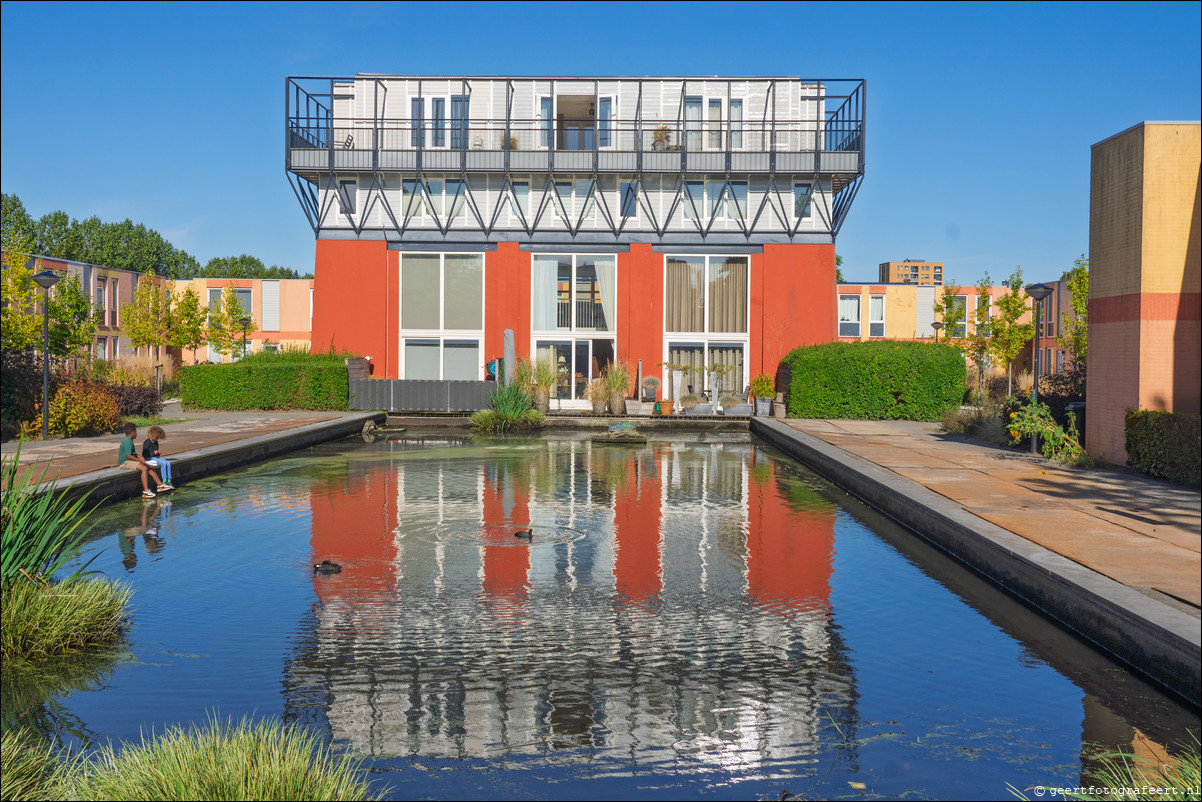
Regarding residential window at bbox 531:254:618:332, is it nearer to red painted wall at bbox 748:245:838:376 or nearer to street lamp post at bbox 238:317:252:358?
red painted wall at bbox 748:245:838:376

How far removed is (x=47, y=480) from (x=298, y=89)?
23.0m

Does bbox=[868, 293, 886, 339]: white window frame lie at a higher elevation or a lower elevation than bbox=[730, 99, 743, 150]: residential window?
lower

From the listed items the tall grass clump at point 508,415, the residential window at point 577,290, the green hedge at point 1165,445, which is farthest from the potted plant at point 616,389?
the green hedge at point 1165,445

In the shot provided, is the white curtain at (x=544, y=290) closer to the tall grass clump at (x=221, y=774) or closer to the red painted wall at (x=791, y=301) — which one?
the red painted wall at (x=791, y=301)

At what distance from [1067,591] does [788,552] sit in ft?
10.2

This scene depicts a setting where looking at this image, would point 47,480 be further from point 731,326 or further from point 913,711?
point 731,326

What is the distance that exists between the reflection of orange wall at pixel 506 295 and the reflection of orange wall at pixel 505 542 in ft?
59.7

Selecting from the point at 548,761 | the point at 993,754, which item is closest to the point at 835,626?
the point at 993,754

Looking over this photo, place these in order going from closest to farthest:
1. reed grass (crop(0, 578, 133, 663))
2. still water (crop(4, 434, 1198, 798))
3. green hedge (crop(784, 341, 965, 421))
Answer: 1. still water (crop(4, 434, 1198, 798))
2. reed grass (crop(0, 578, 133, 663))
3. green hedge (crop(784, 341, 965, 421))

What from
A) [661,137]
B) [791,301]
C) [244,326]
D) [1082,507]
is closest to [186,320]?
[244,326]

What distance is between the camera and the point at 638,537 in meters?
10.5

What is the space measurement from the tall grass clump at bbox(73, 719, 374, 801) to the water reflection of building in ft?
2.55

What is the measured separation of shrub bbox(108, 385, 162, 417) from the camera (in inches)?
906

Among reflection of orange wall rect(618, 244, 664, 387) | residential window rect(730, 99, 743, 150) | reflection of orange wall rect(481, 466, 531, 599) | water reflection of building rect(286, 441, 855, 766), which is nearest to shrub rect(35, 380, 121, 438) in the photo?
water reflection of building rect(286, 441, 855, 766)
